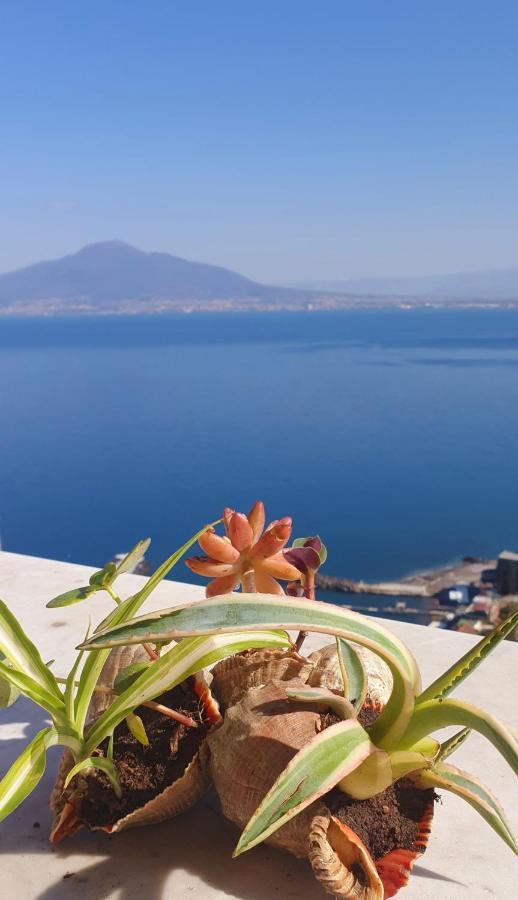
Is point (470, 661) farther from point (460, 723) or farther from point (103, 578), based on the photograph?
point (103, 578)

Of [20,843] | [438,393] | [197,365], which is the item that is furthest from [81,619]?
[197,365]

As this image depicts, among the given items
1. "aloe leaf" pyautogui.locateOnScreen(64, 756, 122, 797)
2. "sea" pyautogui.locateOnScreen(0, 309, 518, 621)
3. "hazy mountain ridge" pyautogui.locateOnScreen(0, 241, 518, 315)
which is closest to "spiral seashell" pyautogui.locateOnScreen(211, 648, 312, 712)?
"aloe leaf" pyautogui.locateOnScreen(64, 756, 122, 797)

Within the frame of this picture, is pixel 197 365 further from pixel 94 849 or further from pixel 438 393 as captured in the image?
pixel 94 849

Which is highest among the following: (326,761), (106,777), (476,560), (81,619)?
(326,761)

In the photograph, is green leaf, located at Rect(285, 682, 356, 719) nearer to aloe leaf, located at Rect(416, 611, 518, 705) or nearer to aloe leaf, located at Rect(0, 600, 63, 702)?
aloe leaf, located at Rect(416, 611, 518, 705)

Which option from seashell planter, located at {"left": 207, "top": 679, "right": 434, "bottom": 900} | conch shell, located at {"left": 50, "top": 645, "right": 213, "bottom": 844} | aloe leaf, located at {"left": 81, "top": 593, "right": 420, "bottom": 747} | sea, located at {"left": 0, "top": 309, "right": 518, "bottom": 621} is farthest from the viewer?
sea, located at {"left": 0, "top": 309, "right": 518, "bottom": 621}

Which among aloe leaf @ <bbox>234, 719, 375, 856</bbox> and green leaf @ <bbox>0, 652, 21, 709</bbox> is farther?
green leaf @ <bbox>0, 652, 21, 709</bbox>
